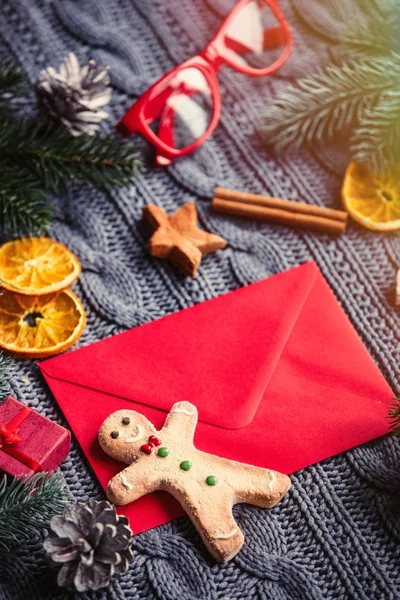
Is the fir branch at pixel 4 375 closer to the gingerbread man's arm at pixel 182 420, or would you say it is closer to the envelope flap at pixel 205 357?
the envelope flap at pixel 205 357

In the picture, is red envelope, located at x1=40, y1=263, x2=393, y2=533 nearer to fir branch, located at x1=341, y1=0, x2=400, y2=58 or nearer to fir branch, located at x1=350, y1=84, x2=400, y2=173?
fir branch, located at x1=350, y1=84, x2=400, y2=173

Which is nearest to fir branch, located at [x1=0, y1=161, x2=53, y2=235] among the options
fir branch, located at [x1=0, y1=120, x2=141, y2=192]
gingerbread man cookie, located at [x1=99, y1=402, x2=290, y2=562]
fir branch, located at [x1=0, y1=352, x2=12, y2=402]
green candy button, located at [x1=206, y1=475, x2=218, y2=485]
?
fir branch, located at [x1=0, y1=120, x2=141, y2=192]

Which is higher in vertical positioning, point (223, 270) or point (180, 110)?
point (180, 110)

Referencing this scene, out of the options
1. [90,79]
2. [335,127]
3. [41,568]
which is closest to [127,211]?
[90,79]

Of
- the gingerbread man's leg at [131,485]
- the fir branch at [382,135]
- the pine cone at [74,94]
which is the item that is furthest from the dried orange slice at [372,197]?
the gingerbread man's leg at [131,485]

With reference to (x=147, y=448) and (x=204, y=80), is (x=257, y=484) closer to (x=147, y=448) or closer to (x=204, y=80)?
(x=147, y=448)

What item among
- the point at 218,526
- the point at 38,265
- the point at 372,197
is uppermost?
the point at 372,197

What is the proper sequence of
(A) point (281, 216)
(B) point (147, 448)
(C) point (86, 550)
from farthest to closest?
(A) point (281, 216), (B) point (147, 448), (C) point (86, 550)

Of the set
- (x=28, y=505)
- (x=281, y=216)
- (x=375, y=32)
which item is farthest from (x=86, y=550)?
(x=375, y=32)
